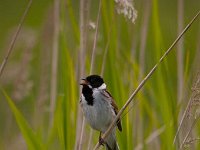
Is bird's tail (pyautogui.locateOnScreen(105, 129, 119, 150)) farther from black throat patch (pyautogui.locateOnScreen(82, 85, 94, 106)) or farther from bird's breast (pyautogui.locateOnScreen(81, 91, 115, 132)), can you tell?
black throat patch (pyautogui.locateOnScreen(82, 85, 94, 106))

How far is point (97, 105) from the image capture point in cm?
525

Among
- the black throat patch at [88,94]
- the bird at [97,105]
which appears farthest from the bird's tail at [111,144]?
the black throat patch at [88,94]

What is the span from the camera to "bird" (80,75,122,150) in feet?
17.0

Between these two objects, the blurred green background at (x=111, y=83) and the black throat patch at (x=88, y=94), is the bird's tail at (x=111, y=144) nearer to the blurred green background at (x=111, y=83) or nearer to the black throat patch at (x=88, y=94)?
the blurred green background at (x=111, y=83)

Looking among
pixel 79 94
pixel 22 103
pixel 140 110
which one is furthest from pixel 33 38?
→ pixel 22 103

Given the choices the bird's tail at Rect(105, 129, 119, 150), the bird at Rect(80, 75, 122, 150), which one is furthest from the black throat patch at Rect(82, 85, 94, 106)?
the bird's tail at Rect(105, 129, 119, 150)

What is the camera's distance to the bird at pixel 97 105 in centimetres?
519

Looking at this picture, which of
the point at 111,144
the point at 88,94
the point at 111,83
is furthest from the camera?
the point at 111,144

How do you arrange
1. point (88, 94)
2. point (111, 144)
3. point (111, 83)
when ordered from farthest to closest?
point (111, 144), point (88, 94), point (111, 83)

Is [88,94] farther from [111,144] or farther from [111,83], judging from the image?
[111,83]

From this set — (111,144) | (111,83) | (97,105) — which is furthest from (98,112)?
(111,83)

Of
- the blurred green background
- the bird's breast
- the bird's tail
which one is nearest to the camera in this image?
the blurred green background

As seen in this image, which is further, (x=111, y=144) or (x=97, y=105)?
(x=111, y=144)

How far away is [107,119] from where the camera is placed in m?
5.31
